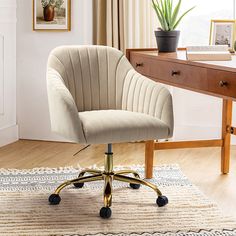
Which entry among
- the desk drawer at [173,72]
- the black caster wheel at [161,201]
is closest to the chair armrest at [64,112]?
the black caster wheel at [161,201]

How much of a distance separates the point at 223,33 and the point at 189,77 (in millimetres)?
939

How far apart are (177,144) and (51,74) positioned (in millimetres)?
996

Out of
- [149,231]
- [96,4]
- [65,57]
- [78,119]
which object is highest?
[96,4]

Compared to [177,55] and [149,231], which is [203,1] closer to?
[177,55]

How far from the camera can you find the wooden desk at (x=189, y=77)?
294cm

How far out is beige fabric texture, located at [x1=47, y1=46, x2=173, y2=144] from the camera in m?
2.94

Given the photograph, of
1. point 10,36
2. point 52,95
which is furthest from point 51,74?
point 10,36

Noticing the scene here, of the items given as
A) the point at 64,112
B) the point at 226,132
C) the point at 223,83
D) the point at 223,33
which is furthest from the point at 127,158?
the point at 223,83

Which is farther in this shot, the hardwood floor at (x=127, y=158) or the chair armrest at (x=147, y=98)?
the hardwood floor at (x=127, y=158)

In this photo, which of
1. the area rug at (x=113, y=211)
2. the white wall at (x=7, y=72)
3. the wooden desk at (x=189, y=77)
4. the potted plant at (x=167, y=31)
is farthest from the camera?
the white wall at (x=7, y=72)

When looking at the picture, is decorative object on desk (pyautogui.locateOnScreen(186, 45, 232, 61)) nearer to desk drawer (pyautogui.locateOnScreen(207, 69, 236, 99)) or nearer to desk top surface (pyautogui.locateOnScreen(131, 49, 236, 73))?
desk top surface (pyautogui.locateOnScreen(131, 49, 236, 73))

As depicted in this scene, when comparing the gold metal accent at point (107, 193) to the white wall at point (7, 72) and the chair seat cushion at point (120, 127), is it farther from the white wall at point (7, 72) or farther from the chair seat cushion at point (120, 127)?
the white wall at point (7, 72)

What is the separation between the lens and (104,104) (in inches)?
139

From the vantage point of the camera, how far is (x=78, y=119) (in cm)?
292
